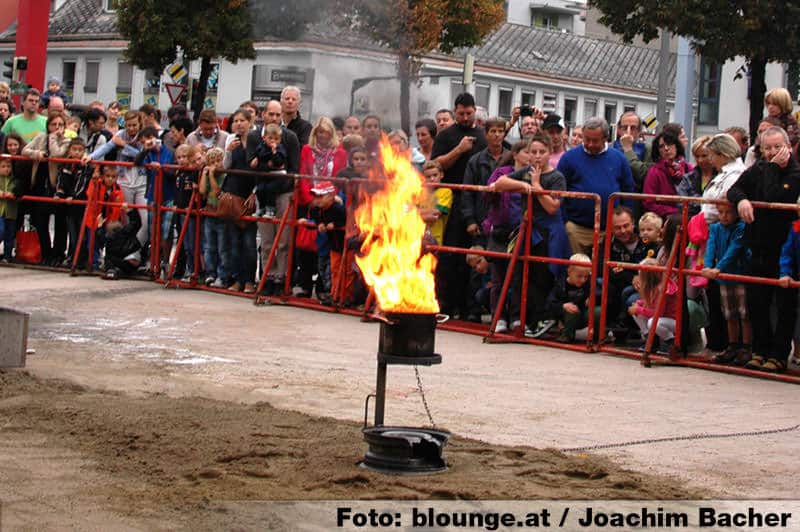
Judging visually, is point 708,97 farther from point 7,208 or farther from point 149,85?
point 7,208

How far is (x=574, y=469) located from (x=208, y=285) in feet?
31.0

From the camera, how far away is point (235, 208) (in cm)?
1552

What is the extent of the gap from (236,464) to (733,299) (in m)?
5.81

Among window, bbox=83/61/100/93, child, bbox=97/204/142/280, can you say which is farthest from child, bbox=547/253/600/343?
window, bbox=83/61/100/93

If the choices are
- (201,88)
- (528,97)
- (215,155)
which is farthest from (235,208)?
(201,88)

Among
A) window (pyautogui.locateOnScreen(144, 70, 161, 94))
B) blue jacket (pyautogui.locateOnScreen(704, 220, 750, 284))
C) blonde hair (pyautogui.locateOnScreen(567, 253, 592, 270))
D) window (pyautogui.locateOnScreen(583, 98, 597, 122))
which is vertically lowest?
blonde hair (pyautogui.locateOnScreen(567, 253, 592, 270))

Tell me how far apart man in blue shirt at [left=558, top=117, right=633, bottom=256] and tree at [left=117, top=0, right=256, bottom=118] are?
11967 mm

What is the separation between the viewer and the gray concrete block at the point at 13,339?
1004 cm

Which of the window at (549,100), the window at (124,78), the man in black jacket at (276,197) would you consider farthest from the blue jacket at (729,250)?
the window at (124,78)

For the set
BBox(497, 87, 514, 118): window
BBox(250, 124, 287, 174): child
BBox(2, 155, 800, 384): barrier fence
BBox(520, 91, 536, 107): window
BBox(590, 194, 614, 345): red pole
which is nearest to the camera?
BBox(2, 155, 800, 384): barrier fence

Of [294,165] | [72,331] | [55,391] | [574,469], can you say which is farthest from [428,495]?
[294,165]

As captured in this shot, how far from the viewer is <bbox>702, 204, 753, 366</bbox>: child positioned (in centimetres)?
1153

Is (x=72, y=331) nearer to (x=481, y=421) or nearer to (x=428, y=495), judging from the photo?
(x=481, y=421)

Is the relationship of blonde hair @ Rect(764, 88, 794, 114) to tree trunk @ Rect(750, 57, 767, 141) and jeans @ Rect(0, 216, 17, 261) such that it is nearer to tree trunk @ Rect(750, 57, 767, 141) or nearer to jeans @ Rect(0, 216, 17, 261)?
jeans @ Rect(0, 216, 17, 261)
